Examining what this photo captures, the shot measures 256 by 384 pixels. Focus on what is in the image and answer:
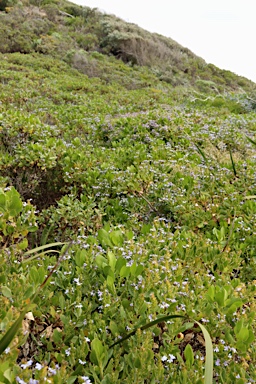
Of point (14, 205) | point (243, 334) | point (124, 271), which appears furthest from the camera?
point (14, 205)

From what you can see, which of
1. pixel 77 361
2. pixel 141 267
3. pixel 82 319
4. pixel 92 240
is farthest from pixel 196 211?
pixel 77 361

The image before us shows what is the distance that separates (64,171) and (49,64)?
16.0m

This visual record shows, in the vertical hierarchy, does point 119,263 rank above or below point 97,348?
above

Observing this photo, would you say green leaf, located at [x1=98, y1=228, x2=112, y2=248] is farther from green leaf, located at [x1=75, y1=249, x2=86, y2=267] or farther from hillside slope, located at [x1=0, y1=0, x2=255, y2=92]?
hillside slope, located at [x1=0, y1=0, x2=255, y2=92]

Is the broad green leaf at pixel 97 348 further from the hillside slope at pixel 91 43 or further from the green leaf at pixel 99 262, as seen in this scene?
the hillside slope at pixel 91 43

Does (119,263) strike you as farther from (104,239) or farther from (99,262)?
(104,239)

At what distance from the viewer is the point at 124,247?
288 cm

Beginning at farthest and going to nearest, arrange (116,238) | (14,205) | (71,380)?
(116,238) < (14,205) < (71,380)

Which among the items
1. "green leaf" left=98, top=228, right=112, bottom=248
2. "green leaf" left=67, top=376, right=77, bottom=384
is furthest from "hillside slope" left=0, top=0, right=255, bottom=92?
"green leaf" left=67, top=376, right=77, bottom=384

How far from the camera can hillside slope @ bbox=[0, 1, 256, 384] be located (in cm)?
188

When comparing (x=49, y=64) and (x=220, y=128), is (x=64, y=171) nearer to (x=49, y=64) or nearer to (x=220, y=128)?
(x=220, y=128)

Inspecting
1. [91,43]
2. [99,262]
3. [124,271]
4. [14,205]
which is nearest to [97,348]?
[124,271]

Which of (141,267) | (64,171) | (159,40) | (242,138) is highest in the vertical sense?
(159,40)

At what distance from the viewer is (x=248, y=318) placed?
2.32 m
